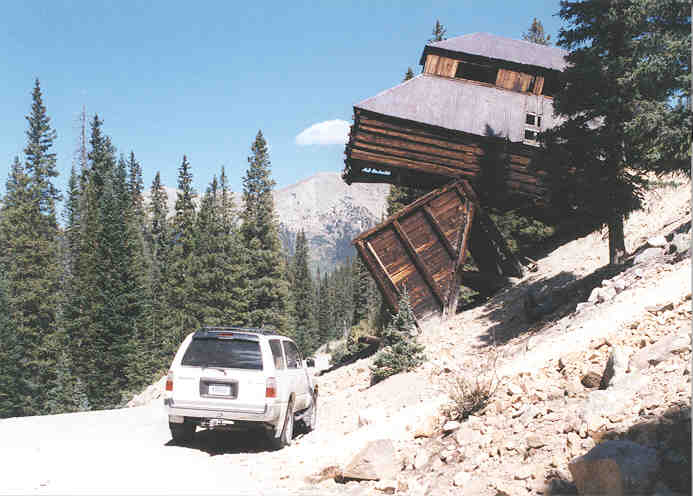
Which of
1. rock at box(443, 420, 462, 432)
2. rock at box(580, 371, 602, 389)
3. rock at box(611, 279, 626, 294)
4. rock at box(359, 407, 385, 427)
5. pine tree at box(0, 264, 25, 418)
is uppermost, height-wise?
rock at box(611, 279, 626, 294)

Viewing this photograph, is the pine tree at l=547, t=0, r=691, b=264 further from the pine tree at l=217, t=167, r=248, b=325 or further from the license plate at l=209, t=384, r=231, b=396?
the pine tree at l=217, t=167, r=248, b=325

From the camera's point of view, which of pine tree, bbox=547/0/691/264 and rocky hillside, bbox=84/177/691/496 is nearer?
rocky hillside, bbox=84/177/691/496

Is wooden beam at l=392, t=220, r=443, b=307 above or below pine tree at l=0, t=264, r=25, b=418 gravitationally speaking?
above

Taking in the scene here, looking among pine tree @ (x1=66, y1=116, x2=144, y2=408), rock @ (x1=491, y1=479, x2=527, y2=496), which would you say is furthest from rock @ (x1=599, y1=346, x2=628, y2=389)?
pine tree @ (x1=66, y1=116, x2=144, y2=408)

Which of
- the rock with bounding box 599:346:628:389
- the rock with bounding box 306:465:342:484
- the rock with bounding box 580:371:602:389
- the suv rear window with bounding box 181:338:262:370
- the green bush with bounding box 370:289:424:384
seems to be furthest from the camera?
the green bush with bounding box 370:289:424:384

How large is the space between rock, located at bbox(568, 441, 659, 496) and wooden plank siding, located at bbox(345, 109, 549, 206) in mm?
15719

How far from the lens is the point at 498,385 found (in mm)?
8727

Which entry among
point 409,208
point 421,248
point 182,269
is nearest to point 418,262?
point 421,248

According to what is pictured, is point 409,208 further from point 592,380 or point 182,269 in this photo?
point 182,269

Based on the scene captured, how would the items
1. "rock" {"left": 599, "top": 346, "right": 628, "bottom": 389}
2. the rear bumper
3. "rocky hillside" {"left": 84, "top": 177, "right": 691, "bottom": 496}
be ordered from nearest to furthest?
1. "rocky hillside" {"left": 84, "top": 177, "right": 691, "bottom": 496}
2. "rock" {"left": 599, "top": 346, "right": 628, "bottom": 389}
3. the rear bumper

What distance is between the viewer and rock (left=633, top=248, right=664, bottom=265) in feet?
40.5

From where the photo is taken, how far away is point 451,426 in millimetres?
7828

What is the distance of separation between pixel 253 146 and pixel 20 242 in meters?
24.5

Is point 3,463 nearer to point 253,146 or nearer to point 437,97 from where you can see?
point 437,97
